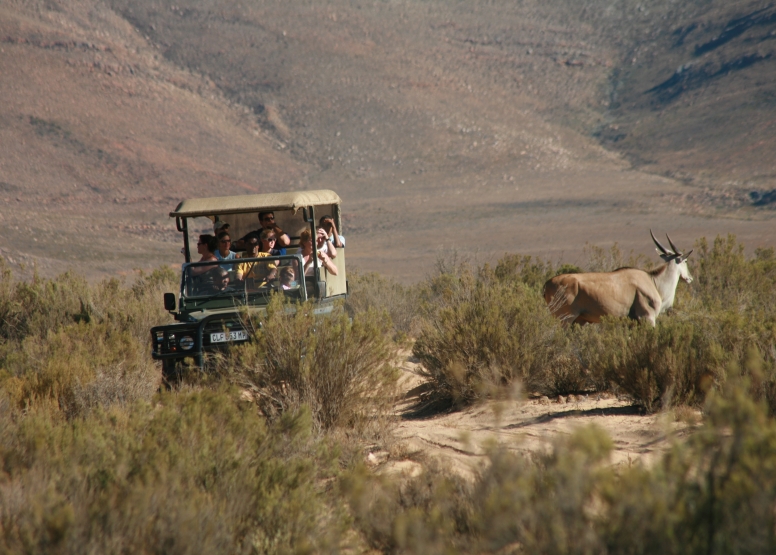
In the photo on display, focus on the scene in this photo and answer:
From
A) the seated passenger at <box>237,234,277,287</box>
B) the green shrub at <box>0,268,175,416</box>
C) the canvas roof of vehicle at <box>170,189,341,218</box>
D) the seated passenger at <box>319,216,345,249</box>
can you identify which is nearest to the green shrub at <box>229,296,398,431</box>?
the green shrub at <box>0,268,175,416</box>

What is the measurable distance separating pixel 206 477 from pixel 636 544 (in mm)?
2304

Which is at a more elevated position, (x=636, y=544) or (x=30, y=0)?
(x=30, y=0)

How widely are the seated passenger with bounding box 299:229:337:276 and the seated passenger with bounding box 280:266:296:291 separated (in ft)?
1.84

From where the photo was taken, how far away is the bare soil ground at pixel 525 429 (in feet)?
17.3

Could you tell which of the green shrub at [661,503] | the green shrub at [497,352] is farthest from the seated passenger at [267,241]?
the green shrub at [661,503]

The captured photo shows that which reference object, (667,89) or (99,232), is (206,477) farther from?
(667,89)

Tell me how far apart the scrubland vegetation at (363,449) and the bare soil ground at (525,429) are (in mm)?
196

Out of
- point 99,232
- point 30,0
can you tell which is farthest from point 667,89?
point 30,0

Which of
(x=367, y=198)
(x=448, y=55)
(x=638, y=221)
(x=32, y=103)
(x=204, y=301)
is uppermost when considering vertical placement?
(x=448, y=55)

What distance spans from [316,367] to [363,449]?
86 centimetres

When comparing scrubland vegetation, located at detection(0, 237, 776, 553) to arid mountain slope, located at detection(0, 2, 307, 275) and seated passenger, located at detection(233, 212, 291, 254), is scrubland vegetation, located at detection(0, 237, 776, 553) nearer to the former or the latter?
seated passenger, located at detection(233, 212, 291, 254)

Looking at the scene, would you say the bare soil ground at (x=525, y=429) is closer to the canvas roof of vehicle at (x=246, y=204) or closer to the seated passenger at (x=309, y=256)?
the seated passenger at (x=309, y=256)

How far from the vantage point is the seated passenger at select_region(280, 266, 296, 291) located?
862 centimetres

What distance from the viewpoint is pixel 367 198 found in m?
53.4
